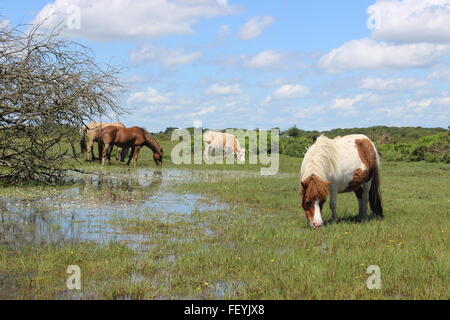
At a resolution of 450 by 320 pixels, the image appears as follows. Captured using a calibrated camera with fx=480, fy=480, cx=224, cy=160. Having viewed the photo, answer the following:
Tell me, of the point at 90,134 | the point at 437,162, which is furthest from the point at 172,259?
the point at 437,162

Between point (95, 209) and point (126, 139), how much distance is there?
13.2m

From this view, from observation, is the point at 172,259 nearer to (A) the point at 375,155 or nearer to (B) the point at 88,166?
(A) the point at 375,155

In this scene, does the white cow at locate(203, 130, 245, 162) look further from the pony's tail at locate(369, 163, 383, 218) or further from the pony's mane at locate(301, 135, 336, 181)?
the pony's mane at locate(301, 135, 336, 181)

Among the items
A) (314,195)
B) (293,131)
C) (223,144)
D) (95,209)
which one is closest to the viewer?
(314,195)

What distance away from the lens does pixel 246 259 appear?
263 inches

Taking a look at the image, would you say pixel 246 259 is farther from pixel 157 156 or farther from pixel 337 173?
pixel 157 156

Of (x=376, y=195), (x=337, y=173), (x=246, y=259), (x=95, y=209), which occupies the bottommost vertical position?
(x=246, y=259)

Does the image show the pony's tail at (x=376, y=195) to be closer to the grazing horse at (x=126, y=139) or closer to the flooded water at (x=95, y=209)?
the flooded water at (x=95, y=209)

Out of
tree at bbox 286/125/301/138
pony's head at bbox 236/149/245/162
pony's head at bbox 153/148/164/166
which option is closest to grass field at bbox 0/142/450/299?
pony's head at bbox 153/148/164/166

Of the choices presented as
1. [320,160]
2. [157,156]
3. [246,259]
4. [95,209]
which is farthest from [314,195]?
Answer: [157,156]

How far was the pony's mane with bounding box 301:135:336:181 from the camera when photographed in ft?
28.0

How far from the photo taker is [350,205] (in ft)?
40.5

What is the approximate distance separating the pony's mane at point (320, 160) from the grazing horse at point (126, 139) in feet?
53.2

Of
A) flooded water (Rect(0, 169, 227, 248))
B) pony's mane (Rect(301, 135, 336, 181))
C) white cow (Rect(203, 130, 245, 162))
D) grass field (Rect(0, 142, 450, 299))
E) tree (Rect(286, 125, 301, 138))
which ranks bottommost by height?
grass field (Rect(0, 142, 450, 299))
